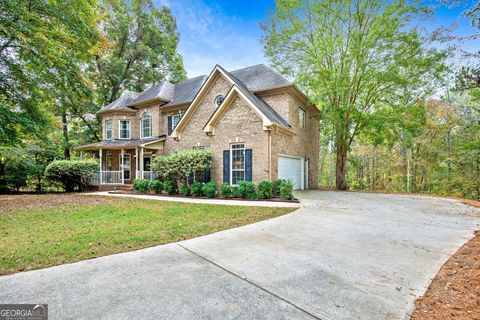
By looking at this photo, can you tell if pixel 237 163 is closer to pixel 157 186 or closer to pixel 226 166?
pixel 226 166

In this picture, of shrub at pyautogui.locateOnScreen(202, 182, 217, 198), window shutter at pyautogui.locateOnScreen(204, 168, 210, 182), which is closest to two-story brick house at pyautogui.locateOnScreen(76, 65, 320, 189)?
window shutter at pyautogui.locateOnScreen(204, 168, 210, 182)

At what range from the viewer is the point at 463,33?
4.02 m

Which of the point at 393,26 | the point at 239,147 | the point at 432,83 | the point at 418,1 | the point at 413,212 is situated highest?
the point at 418,1

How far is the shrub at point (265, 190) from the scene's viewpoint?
10.7 m

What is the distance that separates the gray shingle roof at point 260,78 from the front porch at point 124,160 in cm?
792

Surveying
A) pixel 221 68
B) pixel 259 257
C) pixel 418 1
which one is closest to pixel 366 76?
pixel 418 1

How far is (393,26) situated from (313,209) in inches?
508

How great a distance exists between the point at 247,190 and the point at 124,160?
42.7 ft

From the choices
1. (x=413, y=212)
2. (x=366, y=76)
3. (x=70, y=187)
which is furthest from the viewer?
(x=70, y=187)

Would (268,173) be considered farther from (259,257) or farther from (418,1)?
(418,1)

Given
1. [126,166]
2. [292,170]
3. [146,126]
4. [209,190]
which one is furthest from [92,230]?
[146,126]

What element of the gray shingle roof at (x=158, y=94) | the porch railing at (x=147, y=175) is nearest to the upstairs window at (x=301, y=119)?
the gray shingle roof at (x=158, y=94)

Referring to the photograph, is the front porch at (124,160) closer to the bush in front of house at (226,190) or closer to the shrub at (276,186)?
the bush in front of house at (226,190)

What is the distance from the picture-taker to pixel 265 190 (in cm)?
1069
